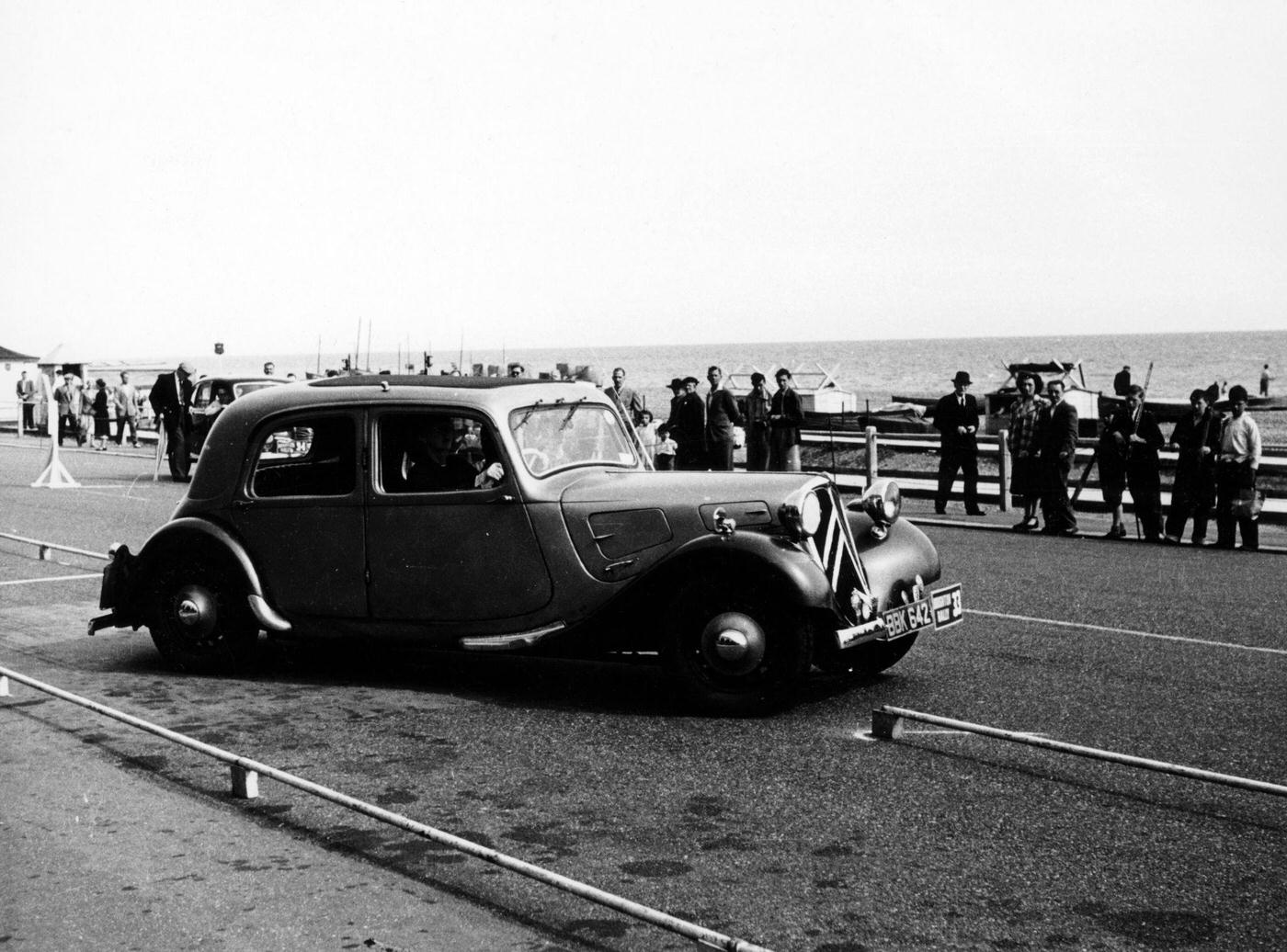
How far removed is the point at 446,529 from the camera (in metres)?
7.42

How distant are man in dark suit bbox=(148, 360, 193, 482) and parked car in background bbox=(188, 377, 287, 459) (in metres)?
0.19

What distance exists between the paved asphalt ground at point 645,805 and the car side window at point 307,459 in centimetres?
111

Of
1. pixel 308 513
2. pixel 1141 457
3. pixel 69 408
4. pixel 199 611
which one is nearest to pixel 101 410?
pixel 69 408

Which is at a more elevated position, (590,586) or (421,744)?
(590,586)

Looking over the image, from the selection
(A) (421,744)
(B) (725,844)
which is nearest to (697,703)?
(A) (421,744)

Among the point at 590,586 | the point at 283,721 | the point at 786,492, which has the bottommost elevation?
the point at 283,721

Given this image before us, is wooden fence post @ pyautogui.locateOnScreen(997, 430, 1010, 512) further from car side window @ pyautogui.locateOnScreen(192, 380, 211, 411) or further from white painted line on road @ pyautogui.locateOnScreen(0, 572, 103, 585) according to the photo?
car side window @ pyautogui.locateOnScreen(192, 380, 211, 411)

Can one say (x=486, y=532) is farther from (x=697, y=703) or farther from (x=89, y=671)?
(x=89, y=671)

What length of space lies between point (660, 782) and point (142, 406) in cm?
4500

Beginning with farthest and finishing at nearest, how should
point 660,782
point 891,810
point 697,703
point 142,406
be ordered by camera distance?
1. point 142,406
2. point 697,703
3. point 660,782
4. point 891,810

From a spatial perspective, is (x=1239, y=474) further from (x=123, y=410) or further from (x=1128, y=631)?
(x=123, y=410)

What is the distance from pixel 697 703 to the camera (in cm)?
701

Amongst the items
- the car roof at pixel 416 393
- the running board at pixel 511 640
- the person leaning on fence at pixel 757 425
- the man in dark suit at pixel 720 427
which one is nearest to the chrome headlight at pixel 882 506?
the car roof at pixel 416 393

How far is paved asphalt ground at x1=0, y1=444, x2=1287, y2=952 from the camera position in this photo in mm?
4320
